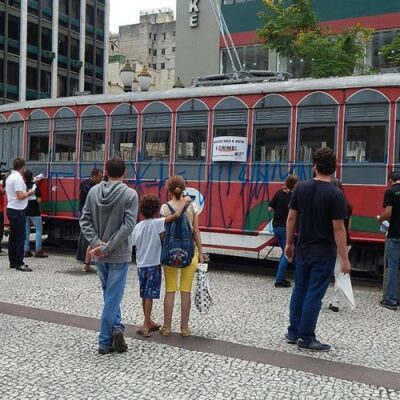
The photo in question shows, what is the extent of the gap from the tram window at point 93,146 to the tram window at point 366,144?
509cm

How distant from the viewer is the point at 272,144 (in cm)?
1000

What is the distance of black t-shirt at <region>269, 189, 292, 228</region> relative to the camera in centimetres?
905

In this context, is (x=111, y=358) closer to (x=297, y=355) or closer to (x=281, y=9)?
(x=297, y=355)

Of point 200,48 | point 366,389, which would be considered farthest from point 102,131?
point 200,48

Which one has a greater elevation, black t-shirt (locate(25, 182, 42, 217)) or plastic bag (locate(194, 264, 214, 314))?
black t-shirt (locate(25, 182, 42, 217))

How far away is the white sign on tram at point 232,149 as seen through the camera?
1016 cm

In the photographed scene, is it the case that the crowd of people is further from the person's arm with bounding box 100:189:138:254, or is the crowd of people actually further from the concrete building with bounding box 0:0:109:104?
the concrete building with bounding box 0:0:109:104

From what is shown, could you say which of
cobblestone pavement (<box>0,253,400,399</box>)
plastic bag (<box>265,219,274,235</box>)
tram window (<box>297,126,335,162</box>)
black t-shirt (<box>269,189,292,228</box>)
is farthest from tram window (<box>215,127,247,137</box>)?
cobblestone pavement (<box>0,253,400,399</box>)

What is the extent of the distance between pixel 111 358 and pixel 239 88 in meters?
6.34

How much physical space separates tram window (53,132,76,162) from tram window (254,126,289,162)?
170 inches

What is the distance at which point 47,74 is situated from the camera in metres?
56.1

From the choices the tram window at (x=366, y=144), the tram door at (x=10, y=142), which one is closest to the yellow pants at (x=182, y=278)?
the tram window at (x=366, y=144)

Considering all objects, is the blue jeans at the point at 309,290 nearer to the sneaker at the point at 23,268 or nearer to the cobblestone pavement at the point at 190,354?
the cobblestone pavement at the point at 190,354

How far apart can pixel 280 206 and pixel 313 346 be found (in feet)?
12.5
